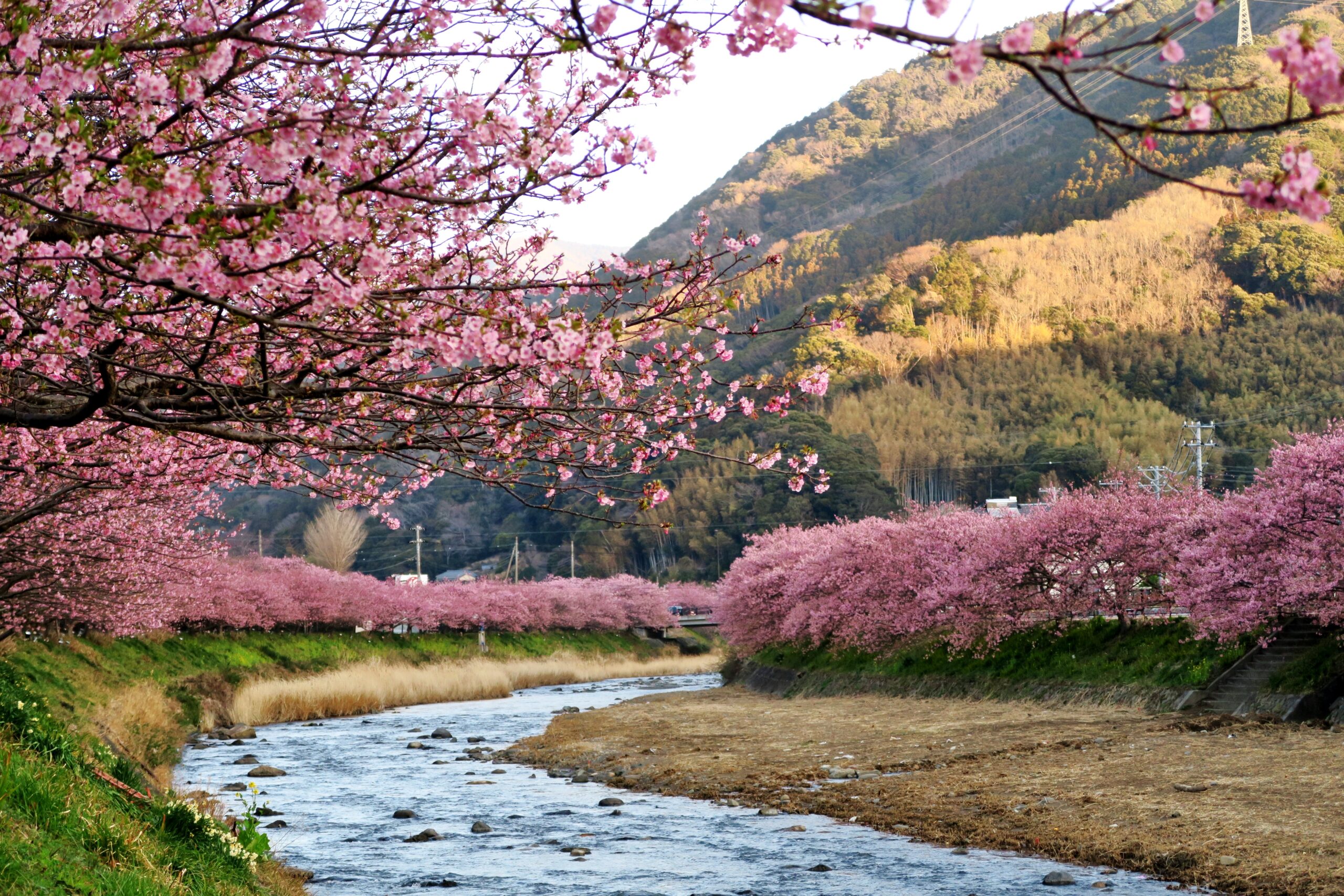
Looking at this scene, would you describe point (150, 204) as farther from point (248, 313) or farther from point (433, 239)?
point (433, 239)

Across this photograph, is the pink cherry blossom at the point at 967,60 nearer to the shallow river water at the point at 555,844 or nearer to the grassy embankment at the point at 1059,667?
the shallow river water at the point at 555,844

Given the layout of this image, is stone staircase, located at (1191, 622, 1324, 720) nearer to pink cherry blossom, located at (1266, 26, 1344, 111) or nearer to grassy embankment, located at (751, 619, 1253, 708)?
grassy embankment, located at (751, 619, 1253, 708)

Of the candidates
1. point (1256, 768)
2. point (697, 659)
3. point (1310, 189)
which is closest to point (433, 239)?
point (1310, 189)

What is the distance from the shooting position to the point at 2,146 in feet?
15.7

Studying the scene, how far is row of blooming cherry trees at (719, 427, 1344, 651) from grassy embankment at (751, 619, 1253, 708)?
0.50m

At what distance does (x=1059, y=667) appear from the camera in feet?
96.5

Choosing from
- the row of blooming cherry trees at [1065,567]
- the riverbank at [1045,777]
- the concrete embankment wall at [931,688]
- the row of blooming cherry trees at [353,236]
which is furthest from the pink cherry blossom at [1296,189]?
the concrete embankment wall at [931,688]

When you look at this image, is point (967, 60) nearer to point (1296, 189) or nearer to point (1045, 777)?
point (1296, 189)

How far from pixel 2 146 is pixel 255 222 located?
0.98 meters

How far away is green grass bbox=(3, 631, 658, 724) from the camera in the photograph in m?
24.2

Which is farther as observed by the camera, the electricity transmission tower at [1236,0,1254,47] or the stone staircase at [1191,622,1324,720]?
the electricity transmission tower at [1236,0,1254,47]

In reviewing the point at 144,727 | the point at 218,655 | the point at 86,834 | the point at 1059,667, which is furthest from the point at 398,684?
the point at 86,834

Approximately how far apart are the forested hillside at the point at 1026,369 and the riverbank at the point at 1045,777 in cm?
4944

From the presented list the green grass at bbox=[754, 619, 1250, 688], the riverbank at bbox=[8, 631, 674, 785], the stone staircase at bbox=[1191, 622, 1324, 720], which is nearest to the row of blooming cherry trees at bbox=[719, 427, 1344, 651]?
the green grass at bbox=[754, 619, 1250, 688]
